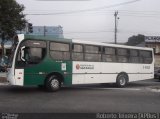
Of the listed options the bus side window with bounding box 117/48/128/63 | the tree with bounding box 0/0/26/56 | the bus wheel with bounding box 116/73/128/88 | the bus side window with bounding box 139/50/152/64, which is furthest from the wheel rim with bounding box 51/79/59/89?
the tree with bounding box 0/0/26/56

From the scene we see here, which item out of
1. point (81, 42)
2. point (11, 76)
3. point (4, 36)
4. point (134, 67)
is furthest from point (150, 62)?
point (4, 36)

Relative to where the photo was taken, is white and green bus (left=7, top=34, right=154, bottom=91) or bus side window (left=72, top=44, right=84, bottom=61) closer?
white and green bus (left=7, top=34, right=154, bottom=91)

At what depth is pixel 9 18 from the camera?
116 feet

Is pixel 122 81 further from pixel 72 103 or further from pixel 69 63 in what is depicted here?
pixel 72 103

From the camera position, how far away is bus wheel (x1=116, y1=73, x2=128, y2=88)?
21.2m

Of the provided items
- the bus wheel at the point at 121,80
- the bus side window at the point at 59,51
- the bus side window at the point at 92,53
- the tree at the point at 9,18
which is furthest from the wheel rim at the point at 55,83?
the tree at the point at 9,18

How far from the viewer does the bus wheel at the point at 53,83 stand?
670 inches

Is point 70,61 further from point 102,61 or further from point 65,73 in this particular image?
point 102,61

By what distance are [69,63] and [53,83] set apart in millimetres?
1498

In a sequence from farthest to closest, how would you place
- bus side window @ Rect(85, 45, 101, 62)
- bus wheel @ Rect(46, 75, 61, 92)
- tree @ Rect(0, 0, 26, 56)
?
tree @ Rect(0, 0, 26, 56)
bus side window @ Rect(85, 45, 101, 62)
bus wheel @ Rect(46, 75, 61, 92)

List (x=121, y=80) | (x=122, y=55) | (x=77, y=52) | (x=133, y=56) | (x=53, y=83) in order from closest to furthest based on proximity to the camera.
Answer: (x=53, y=83) < (x=77, y=52) < (x=121, y=80) < (x=122, y=55) < (x=133, y=56)

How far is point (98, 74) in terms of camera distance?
64.7 ft

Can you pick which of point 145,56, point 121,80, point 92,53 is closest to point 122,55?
point 121,80

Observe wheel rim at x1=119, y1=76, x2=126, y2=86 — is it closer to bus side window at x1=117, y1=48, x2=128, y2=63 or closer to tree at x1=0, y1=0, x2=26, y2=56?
bus side window at x1=117, y1=48, x2=128, y2=63
